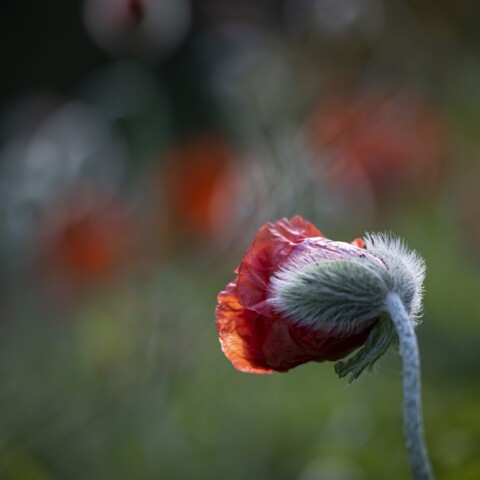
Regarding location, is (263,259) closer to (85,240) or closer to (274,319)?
(274,319)

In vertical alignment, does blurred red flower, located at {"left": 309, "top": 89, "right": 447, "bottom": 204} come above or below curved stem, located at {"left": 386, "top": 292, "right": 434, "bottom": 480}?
above

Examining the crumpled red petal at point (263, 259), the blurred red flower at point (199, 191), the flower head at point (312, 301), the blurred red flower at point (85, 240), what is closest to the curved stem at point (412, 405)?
the flower head at point (312, 301)

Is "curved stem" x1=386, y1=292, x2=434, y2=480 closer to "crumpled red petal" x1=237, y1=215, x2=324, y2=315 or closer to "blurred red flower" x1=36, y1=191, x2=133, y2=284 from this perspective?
"crumpled red petal" x1=237, y1=215, x2=324, y2=315

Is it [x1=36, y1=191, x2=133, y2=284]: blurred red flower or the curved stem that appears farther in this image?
[x1=36, y1=191, x2=133, y2=284]: blurred red flower

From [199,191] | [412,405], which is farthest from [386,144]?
[412,405]

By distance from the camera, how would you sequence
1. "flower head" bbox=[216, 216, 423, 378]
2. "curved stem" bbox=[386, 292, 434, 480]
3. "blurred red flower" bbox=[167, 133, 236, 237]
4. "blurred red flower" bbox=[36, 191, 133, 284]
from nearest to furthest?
"curved stem" bbox=[386, 292, 434, 480] → "flower head" bbox=[216, 216, 423, 378] → "blurred red flower" bbox=[36, 191, 133, 284] → "blurred red flower" bbox=[167, 133, 236, 237]

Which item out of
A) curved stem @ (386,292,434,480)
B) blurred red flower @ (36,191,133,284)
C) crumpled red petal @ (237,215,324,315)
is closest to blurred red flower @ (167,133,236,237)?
blurred red flower @ (36,191,133,284)

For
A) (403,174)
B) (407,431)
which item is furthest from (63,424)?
(407,431)
